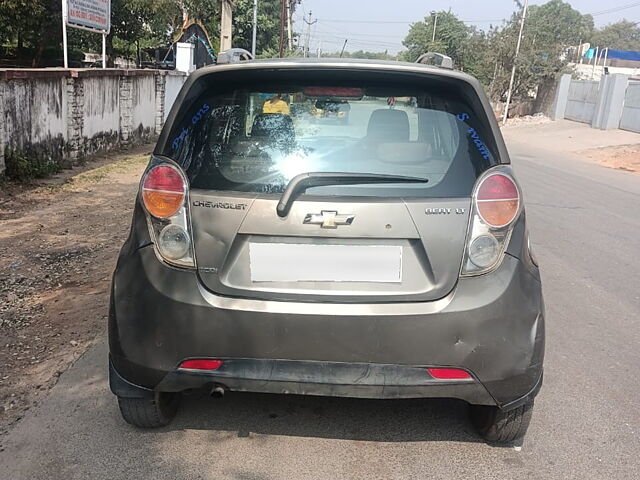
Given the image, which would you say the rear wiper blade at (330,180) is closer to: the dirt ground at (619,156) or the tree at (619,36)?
the dirt ground at (619,156)

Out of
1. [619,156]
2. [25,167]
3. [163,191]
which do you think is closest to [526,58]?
[619,156]

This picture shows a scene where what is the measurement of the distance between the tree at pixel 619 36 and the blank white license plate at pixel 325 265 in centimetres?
12730

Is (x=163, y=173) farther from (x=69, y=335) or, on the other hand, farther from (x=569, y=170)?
(x=569, y=170)

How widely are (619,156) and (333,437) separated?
20862 mm

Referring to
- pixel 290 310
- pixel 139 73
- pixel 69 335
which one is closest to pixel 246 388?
pixel 290 310

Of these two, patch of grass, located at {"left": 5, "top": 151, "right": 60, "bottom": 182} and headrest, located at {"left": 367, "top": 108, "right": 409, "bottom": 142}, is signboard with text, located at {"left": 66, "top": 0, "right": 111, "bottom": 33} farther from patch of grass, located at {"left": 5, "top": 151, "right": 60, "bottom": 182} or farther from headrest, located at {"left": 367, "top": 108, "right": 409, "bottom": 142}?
headrest, located at {"left": 367, "top": 108, "right": 409, "bottom": 142}

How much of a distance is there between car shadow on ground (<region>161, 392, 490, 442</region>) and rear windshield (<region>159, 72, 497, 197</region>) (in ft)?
4.03

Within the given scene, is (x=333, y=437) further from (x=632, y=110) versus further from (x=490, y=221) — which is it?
(x=632, y=110)

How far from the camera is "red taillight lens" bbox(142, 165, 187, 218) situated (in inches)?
98.7

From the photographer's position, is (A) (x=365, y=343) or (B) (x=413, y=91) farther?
(B) (x=413, y=91)

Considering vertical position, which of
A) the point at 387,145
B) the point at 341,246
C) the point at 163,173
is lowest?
the point at 341,246

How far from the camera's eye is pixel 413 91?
272cm

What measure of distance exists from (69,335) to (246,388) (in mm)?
2005

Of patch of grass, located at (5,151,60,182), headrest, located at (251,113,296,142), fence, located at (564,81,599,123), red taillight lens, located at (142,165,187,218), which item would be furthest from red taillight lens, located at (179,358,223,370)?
fence, located at (564,81,599,123)
